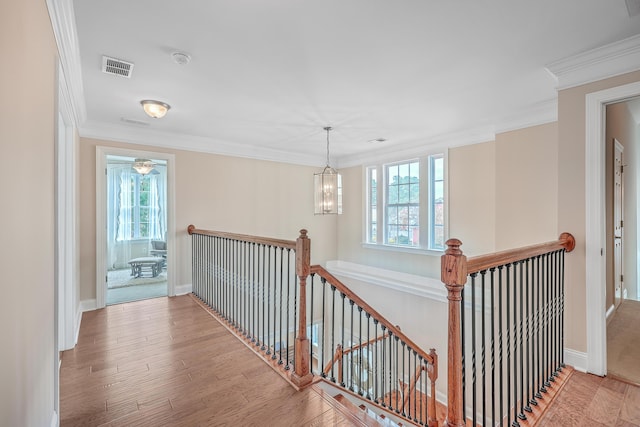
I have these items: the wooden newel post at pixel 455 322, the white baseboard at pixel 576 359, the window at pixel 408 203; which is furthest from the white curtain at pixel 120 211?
the white baseboard at pixel 576 359

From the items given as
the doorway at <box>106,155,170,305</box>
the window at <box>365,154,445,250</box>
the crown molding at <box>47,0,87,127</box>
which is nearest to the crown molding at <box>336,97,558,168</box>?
the window at <box>365,154,445,250</box>

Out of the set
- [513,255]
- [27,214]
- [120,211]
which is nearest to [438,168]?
[513,255]

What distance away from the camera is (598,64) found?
2330 mm


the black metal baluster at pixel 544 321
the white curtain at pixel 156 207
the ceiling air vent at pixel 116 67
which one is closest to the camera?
the black metal baluster at pixel 544 321

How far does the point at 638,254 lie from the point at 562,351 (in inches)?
159

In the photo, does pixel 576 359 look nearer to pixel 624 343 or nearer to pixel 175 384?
pixel 624 343

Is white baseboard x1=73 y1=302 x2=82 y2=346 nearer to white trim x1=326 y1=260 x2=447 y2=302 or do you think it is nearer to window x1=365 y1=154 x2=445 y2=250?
white trim x1=326 y1=260 x2=447 y2=302

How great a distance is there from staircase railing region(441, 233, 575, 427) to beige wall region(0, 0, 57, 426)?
64.5 inches

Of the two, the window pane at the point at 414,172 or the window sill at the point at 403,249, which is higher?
the window pane at the point at 414,172

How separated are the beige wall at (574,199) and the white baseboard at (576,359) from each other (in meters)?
0.03

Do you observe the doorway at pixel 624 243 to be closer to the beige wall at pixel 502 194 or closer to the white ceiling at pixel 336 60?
the beige wall at pixel 502 194

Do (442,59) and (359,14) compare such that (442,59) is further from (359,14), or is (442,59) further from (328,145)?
(328,145)

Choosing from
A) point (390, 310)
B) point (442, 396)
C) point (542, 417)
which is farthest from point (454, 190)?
point (542, 417)

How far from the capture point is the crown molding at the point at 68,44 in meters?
1.73
